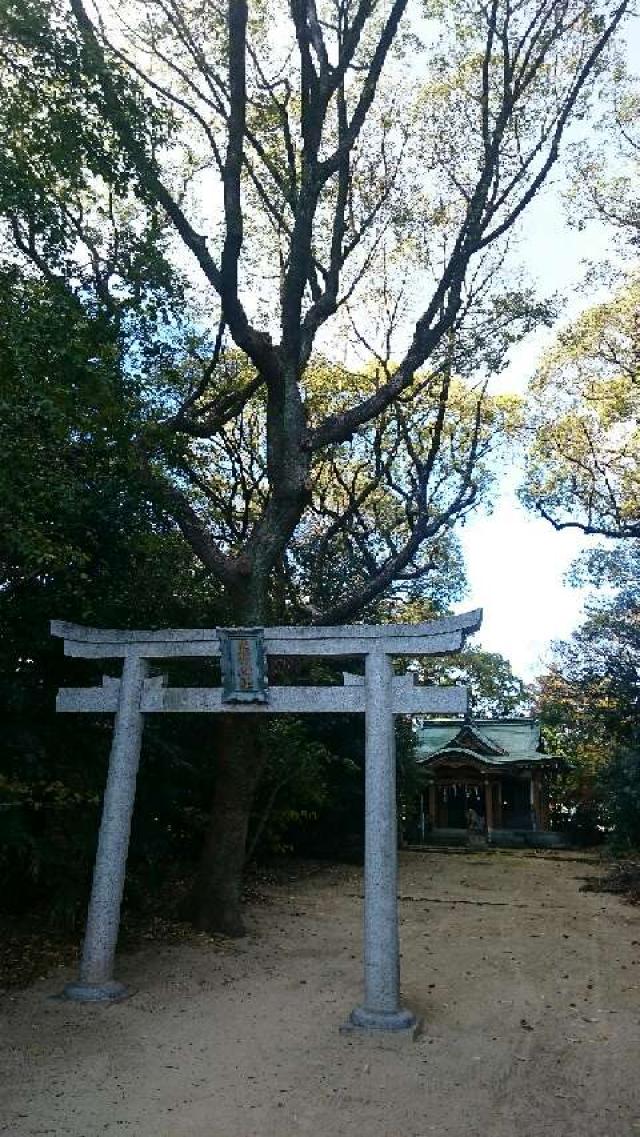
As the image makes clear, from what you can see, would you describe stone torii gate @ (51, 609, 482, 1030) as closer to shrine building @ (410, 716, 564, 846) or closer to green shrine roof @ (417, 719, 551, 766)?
green shrine roof @ (417, 719, 551, 766)

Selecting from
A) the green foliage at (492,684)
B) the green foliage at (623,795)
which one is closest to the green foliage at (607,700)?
the green foliage at (623,795)

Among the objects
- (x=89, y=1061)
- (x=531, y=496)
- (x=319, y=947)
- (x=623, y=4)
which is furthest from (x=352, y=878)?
(x=623, y=4)

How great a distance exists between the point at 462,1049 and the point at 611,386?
13.6 meters

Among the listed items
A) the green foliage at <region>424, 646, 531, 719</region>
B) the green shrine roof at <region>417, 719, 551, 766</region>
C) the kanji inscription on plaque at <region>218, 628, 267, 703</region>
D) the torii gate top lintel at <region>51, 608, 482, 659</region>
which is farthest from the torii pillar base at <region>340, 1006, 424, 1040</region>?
the green foliage at <region>424, 646, 531, 719</region>

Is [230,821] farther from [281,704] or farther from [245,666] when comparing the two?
[245,666]

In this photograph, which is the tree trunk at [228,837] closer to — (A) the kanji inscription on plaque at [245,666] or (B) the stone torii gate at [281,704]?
(B) the stone torii gate at [281,704]

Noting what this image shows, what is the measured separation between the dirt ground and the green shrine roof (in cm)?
1364

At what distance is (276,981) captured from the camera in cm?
787

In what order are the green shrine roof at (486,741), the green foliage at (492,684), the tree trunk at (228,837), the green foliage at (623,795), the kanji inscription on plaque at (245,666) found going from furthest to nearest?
the green foliage at (492,684) < the green shrine roof at (486,741) < the green foliage at (623,795) < the tree trunk at (228,837) < the kanji inscription on plaque at (245,666)

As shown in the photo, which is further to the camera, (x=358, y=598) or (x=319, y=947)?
(x=358, y=598)

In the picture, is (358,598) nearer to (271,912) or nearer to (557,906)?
(271,912)

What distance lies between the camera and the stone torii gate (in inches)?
264

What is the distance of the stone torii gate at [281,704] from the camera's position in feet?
22.0

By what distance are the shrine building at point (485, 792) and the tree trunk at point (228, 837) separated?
13628mm
